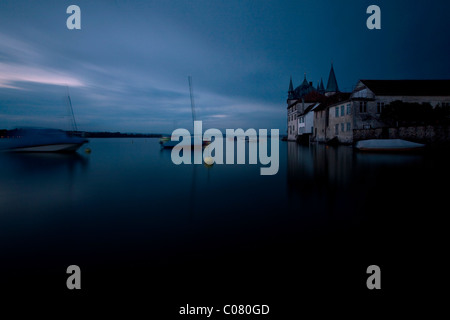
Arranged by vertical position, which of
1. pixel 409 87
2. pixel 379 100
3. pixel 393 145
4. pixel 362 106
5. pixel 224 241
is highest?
pixel 409 87

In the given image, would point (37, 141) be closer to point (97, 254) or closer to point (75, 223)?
point (75, 223)

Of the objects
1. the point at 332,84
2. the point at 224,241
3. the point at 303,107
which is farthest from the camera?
the point at 332,84

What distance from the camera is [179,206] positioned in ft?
30.4

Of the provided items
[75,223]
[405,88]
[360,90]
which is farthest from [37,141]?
[405,88]

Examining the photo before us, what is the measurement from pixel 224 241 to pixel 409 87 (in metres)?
47.0

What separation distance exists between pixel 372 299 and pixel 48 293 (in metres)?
5.20

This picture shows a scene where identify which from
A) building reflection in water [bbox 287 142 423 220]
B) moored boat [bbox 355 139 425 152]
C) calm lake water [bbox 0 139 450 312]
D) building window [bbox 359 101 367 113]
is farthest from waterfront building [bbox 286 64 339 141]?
calm lake water [bbox 0 139 450 312]

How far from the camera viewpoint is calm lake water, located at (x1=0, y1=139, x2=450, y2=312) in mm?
3938

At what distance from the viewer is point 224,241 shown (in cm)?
577

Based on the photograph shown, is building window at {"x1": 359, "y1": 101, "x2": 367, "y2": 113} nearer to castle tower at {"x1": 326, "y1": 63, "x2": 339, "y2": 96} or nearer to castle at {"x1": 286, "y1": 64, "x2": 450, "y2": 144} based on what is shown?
castle at {"x1": 286, "y1": 64, "x2": 450, "y2": 144}

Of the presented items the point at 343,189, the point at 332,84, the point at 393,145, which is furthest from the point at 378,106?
the point at 332,84

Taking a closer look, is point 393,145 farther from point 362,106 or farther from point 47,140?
point 47,140

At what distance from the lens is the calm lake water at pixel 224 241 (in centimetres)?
394
